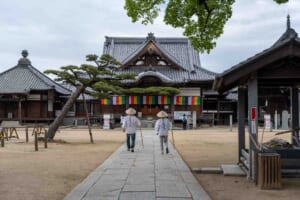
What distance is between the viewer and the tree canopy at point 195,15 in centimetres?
1193

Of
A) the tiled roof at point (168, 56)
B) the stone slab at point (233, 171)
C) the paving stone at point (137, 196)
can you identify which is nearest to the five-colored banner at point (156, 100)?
the tiled roof at point (168, 56)

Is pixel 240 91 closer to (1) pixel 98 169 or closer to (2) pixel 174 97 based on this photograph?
(1) pixel 98 169

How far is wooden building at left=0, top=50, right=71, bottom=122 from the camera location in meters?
43.3

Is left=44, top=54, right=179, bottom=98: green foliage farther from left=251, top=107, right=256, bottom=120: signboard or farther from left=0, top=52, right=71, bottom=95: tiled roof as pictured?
left=0, top=52, right=71, bottom=95: tiled roof

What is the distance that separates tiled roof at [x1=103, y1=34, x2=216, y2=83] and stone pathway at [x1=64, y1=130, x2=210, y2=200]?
1137 inches

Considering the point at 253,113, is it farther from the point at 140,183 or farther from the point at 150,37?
the point at 150,37

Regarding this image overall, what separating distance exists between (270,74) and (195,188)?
343 cm

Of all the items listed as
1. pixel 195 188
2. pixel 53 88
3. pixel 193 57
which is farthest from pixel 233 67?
pixel 193 57

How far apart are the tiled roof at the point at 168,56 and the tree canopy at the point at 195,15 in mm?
27395

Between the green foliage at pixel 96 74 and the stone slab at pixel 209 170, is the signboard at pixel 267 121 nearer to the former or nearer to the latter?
the green foliage at pixel 96 74

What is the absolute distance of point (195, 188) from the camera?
8.82 m

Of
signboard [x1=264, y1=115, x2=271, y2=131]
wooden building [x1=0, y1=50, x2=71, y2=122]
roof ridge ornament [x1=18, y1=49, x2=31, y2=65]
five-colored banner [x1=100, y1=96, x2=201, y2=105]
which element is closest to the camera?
signboard [x1=264, y1=115, x2=271, y2=131]

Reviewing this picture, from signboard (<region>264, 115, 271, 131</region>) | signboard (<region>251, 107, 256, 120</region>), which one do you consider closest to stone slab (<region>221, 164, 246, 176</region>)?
signboard (<region>251, 107, 256, 120</region>)

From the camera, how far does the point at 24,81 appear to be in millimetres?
45188
